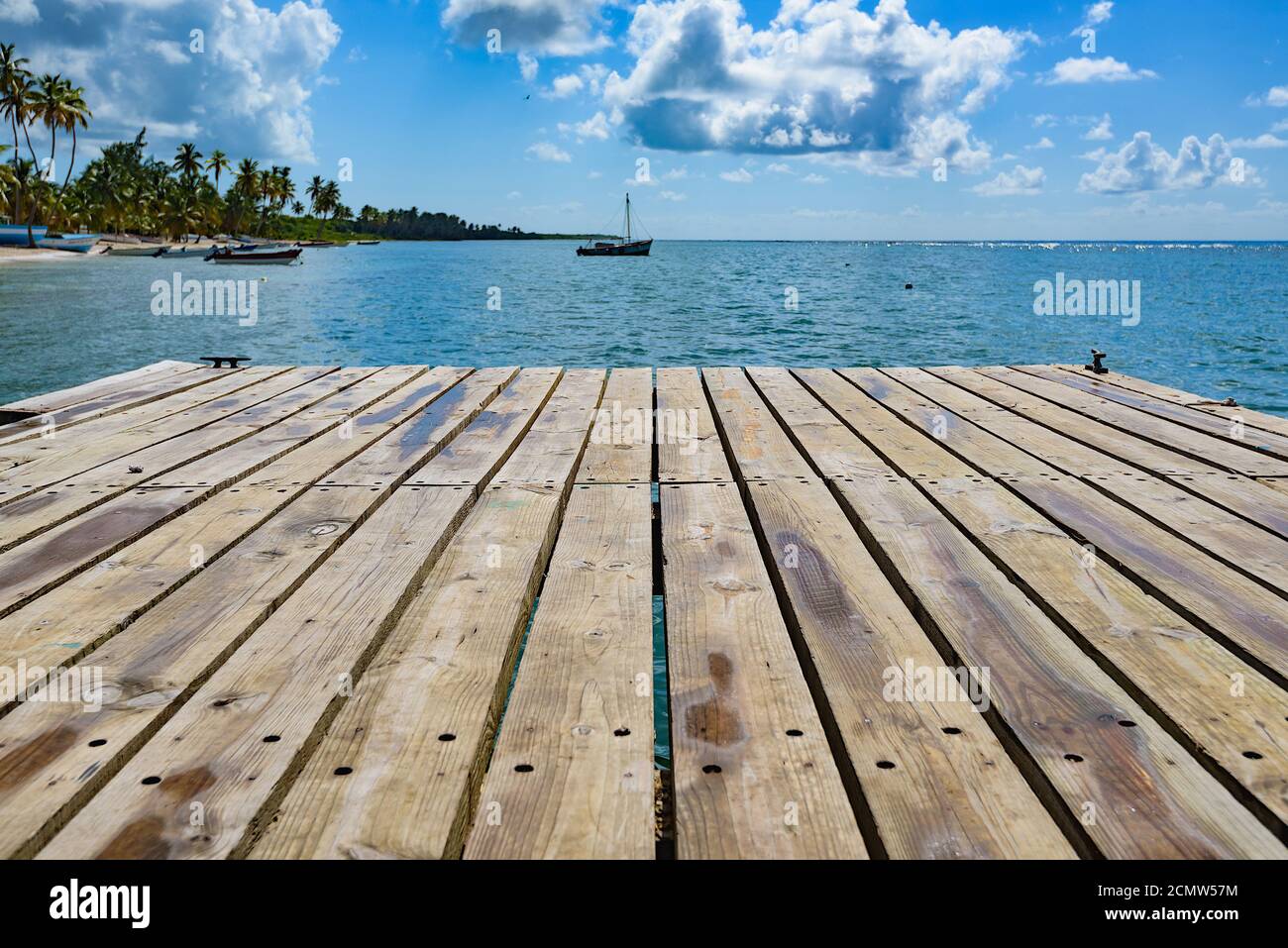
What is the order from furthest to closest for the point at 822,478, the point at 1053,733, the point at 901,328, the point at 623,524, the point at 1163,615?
the point at 901,328, the point at 822,478, the point at 623,524, the point at 1163,615, the point at 1053,733

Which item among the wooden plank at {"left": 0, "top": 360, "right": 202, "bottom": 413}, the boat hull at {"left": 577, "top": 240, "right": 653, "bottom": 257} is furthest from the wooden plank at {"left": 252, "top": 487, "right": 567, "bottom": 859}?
the boat hull at {"left": 577, "top": 240, "right": 653, "bottom": 257}

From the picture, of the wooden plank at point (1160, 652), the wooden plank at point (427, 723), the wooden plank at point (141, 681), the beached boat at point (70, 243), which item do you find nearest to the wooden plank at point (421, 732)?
the wooden plank at point (427, 723)

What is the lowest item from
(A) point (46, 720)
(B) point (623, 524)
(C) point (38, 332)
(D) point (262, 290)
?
(A) point (46, 720)

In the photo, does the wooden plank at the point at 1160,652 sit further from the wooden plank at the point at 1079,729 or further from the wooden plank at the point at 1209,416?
the wooden plank at the point at 1209,416

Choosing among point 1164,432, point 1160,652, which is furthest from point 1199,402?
point 1160,652

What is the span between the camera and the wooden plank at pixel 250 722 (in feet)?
5.60

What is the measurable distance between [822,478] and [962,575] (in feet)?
4.46

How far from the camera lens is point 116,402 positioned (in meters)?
6.53

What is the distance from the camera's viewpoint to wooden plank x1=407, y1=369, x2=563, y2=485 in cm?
441

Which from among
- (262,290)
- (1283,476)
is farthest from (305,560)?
(262,290)

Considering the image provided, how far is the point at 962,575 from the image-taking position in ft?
10.1

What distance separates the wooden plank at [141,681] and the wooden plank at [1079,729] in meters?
1.94

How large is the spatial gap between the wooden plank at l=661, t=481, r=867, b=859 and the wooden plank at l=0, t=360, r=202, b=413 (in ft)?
18.0
